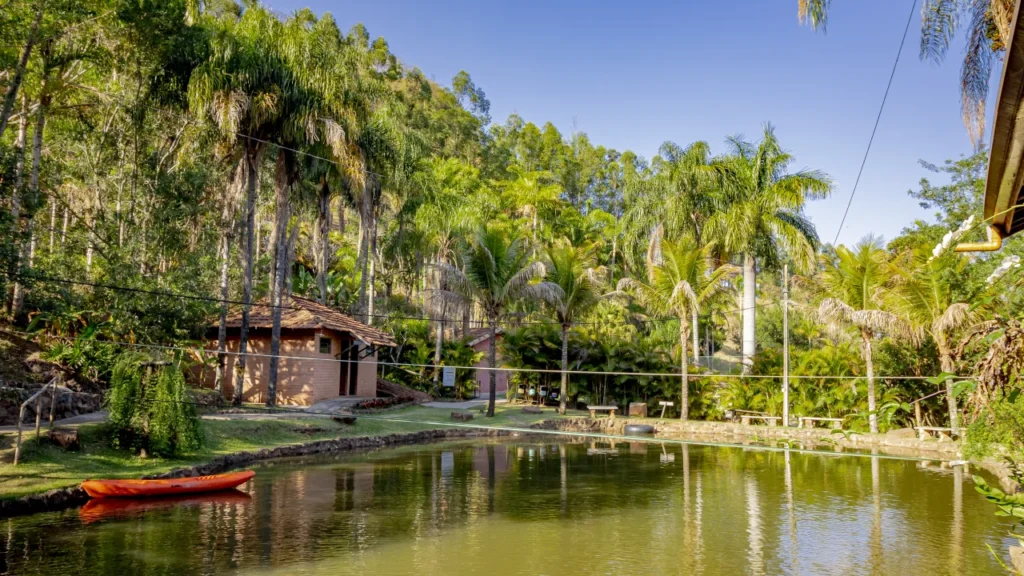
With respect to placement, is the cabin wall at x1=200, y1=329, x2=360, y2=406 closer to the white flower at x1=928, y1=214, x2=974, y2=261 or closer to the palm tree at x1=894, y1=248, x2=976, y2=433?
the palm tree at x1=894, y1=248, x2=976, y2=433

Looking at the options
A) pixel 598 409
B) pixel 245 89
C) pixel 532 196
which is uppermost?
pixel 532 196

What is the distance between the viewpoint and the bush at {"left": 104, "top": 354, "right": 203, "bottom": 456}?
16.1 meters

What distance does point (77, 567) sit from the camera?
10.2 metres

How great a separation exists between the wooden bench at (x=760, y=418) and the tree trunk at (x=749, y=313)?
6.64 feet

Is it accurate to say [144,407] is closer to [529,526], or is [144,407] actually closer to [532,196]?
[529,526]

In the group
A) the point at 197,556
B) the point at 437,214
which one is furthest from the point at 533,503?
the point at 437,214

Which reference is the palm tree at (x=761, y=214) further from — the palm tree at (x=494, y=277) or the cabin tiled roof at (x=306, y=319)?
the cabin tiled roof at (x=306, y=319)

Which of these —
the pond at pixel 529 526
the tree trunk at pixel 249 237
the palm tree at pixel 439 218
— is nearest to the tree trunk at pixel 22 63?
the pond at pixel 529 526

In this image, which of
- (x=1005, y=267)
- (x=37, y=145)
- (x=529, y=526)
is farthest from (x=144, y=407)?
(x=1005, y=267)

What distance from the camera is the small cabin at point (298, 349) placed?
27406 millimetres

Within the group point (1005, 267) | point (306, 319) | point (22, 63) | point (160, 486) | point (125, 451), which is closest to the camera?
point (1005, 267)

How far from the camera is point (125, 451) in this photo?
1623cm

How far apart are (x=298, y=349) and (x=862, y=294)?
70.4 ft

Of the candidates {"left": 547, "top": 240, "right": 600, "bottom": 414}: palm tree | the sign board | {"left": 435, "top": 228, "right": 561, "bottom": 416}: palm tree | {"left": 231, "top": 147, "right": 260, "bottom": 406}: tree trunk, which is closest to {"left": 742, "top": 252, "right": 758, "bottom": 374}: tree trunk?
{"left": 547, "top": 240, "right": 600, "bottom": 414}: palm tree
